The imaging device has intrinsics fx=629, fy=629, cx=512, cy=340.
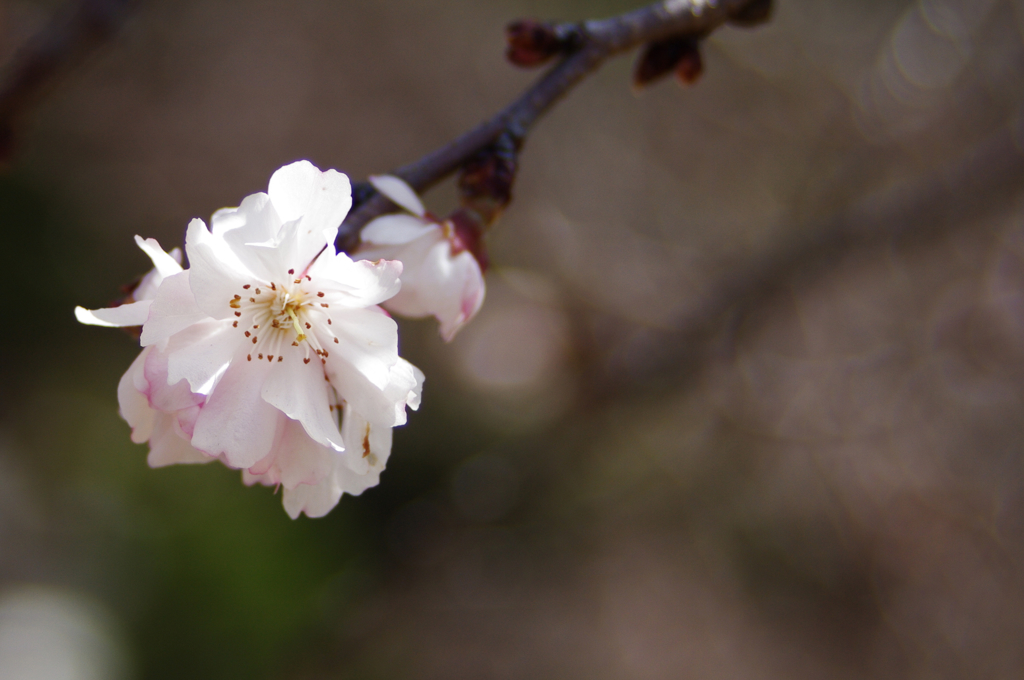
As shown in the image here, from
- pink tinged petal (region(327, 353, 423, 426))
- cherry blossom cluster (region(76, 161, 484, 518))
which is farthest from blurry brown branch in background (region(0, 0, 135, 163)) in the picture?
pink tinged petal (region(327, 353, 423, 426))

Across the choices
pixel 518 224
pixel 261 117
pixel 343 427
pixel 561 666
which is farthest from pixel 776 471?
pixel 261 117

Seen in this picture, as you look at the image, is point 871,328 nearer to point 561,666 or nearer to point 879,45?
point 879,45

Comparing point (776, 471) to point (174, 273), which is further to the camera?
point (776, 471)

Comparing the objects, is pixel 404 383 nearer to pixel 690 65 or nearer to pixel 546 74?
pixel 546 74

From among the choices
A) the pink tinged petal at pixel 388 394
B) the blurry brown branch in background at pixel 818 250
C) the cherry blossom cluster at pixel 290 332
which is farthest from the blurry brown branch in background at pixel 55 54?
the blurry brown branch in background at pixel 818 250

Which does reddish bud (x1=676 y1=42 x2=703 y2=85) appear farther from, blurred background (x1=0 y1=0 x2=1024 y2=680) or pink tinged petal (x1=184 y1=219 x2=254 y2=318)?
blurred background (x1=0 y1=0 x2=1024 y2=680)

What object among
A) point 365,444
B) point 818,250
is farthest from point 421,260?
point 818,250
